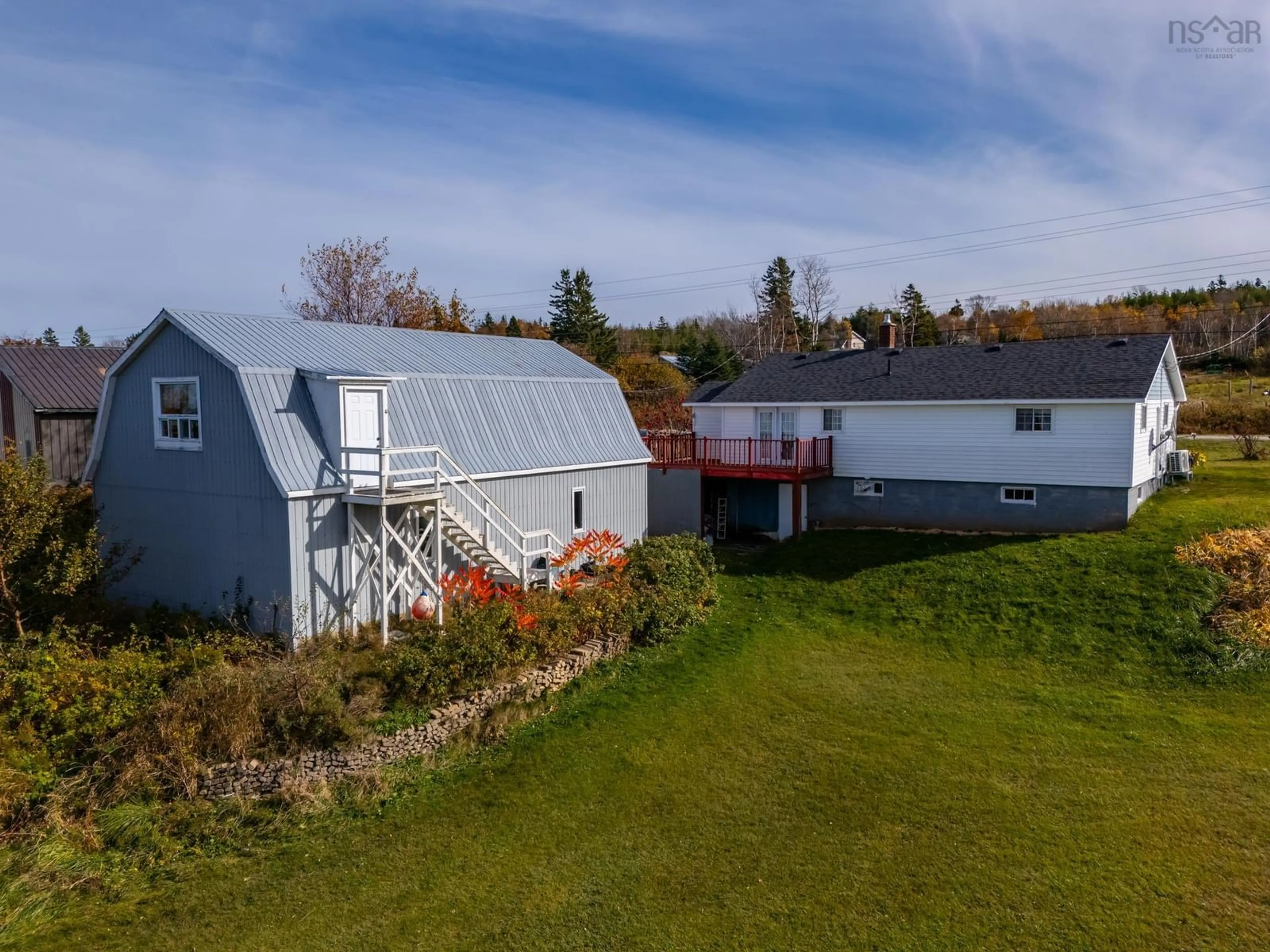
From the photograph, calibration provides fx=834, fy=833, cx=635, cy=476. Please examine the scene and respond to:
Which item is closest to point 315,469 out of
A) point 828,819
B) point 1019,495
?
point 828,819

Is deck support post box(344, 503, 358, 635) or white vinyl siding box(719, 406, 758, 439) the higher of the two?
white vinyl siding box(719, 406, 758, 439)

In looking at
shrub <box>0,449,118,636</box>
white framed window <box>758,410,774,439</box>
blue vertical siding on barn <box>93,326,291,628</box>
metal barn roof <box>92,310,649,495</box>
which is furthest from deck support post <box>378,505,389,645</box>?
white framed window <box>758,410,774,439</box>

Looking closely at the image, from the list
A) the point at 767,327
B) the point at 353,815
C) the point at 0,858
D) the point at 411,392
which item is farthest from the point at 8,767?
the point at 767,327

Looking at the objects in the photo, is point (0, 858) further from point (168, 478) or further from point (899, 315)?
point (899, 315)

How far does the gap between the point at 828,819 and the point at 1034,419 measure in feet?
50.6

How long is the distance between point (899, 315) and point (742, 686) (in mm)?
54233

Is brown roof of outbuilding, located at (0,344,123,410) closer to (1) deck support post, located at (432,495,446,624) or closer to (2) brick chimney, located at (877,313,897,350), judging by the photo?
(1) deck support post, located at (432,495,446,624)

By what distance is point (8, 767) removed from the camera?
10.7 m

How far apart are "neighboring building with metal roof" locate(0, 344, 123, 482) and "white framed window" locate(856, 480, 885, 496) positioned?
72.5ft

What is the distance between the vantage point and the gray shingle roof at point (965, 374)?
21.8 metres

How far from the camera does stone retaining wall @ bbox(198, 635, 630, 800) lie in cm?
1131

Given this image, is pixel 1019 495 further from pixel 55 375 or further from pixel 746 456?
pixel 55 375

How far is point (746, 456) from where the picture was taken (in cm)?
2497

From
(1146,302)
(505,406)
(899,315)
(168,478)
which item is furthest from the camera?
(1146,302)
